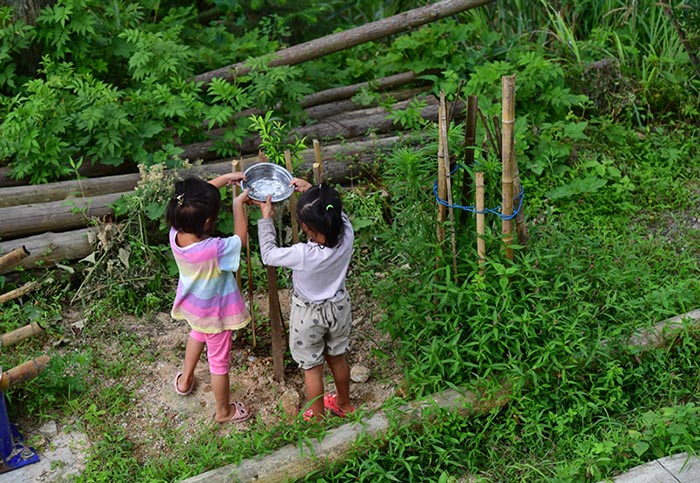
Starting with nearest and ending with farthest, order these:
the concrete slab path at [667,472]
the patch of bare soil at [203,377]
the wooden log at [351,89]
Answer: the concrete slab path at [667,472], the patch of bare soil at [203,377], the wooden log at [351,89]

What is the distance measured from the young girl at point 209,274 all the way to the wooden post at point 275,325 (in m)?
0.25

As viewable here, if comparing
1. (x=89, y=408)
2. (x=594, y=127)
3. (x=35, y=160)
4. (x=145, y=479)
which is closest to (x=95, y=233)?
(x=35, y=160)

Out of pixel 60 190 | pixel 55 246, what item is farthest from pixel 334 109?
pixel 55 246

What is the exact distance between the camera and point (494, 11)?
8.53 metres

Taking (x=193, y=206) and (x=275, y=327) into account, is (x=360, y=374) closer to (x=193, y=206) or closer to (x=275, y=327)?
(x=275, y=327)

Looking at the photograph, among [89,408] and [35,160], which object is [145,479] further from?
[35,160]

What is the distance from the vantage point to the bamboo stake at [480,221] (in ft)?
13.8

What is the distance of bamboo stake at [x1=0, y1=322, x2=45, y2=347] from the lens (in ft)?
15.2

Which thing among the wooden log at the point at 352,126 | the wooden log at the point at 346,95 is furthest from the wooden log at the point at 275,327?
the wooden log at the point at 346,95

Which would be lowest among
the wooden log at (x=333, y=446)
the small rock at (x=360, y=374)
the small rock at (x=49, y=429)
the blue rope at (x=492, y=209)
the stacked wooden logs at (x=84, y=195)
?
the small rock at (x=360, y=374)

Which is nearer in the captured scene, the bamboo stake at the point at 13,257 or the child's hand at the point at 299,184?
the child's hand at the point at 299,184

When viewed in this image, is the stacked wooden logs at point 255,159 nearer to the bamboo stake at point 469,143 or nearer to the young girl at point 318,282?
the bamboo stake at point 469,143

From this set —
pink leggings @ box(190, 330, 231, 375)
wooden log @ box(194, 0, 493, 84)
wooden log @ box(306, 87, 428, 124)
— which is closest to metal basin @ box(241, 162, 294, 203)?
pink leggings @ box(190, 330, 231, 375)

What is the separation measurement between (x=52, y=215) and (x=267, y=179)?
1928mm
